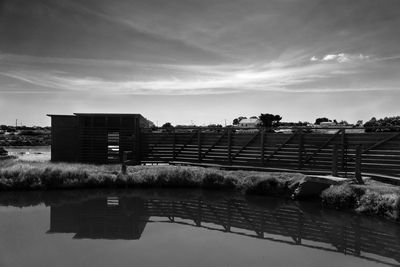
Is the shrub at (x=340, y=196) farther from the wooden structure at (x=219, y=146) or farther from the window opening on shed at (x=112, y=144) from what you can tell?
the window opening on shed at (x=112, y=144)

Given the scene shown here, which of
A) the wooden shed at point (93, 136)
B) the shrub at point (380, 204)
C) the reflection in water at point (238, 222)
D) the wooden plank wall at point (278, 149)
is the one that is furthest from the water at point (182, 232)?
the wooden shed at point (93, 136)

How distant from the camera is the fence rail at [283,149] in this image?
15.7 m

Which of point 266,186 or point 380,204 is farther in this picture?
point 266,186

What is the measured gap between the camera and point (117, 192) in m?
15.0

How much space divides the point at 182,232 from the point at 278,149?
385 inches

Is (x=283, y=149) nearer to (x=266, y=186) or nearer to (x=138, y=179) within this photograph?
(x=266, y=186)

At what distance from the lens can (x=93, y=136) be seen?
73.2 ft

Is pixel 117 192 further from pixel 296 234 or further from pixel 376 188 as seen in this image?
pixel 376 188

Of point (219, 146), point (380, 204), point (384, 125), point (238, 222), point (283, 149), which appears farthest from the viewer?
point (384, 125)

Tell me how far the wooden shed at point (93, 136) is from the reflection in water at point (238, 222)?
8478mm

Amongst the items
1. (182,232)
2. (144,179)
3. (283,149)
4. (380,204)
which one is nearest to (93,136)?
(144,179)

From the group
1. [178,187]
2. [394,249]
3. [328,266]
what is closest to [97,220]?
[178,187]

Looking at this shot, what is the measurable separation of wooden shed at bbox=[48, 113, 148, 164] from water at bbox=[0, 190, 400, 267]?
7.68 meters

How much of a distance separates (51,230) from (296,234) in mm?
6714
